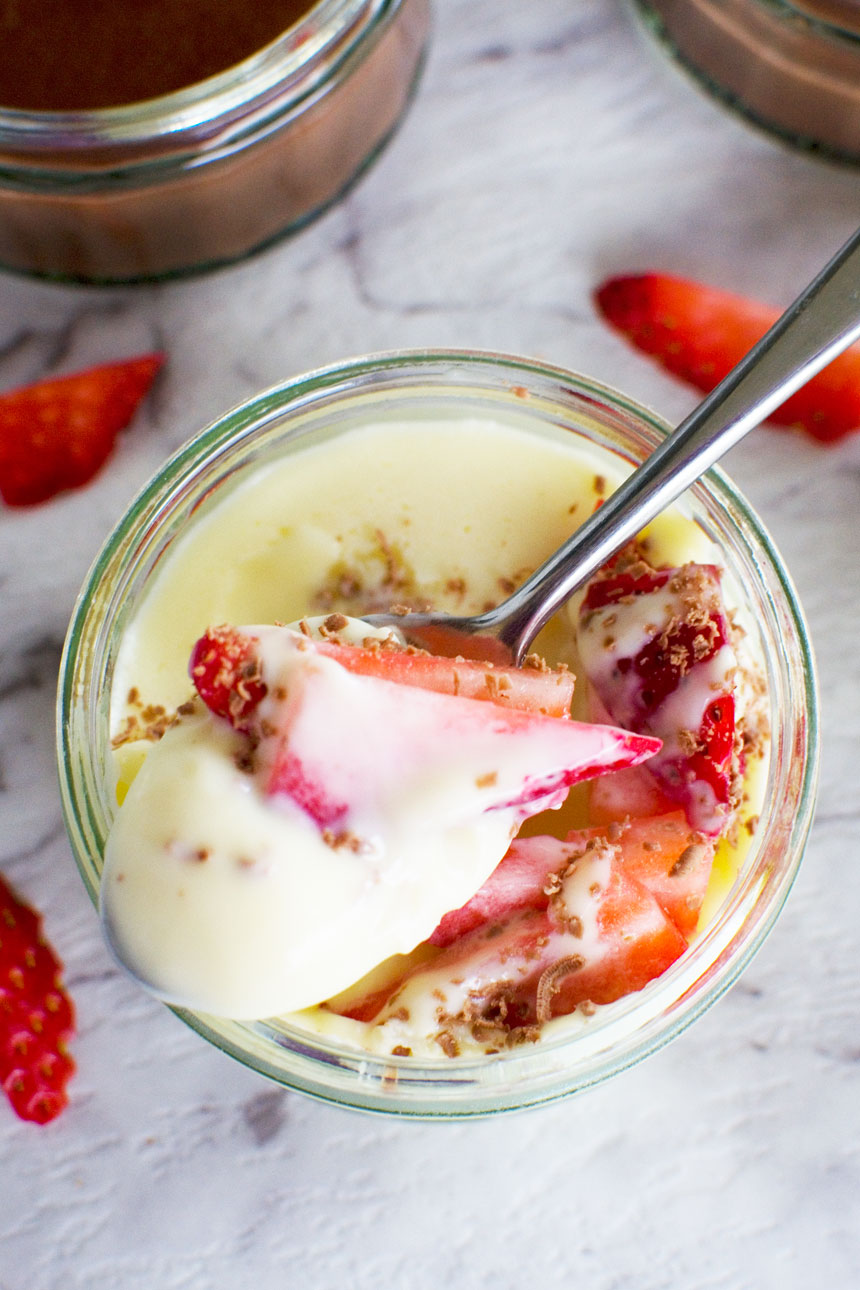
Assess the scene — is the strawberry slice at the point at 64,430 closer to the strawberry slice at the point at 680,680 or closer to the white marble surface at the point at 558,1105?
the white marble surface at the point at 558,1105

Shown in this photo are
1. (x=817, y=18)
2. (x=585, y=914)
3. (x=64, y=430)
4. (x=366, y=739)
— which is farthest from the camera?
(x=64, y=430)

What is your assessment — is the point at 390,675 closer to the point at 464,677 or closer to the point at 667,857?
the point at 464,677

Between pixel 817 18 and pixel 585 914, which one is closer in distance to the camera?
pixel 585 914

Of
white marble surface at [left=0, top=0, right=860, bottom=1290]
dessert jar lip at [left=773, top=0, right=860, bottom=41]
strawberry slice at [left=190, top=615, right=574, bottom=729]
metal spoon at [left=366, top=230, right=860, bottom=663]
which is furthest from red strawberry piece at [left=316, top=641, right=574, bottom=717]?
dessert jar lip at [left=773, top=0, right=860, bottom=41]

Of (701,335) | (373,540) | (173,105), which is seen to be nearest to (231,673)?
(373,540)

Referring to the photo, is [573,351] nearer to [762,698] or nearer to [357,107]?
[357,107]

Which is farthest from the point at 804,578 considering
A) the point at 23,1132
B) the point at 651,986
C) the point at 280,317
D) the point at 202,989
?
the point at 23,1132

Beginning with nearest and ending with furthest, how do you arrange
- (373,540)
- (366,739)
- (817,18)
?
(366,739) → (373,540) → (817,18)
